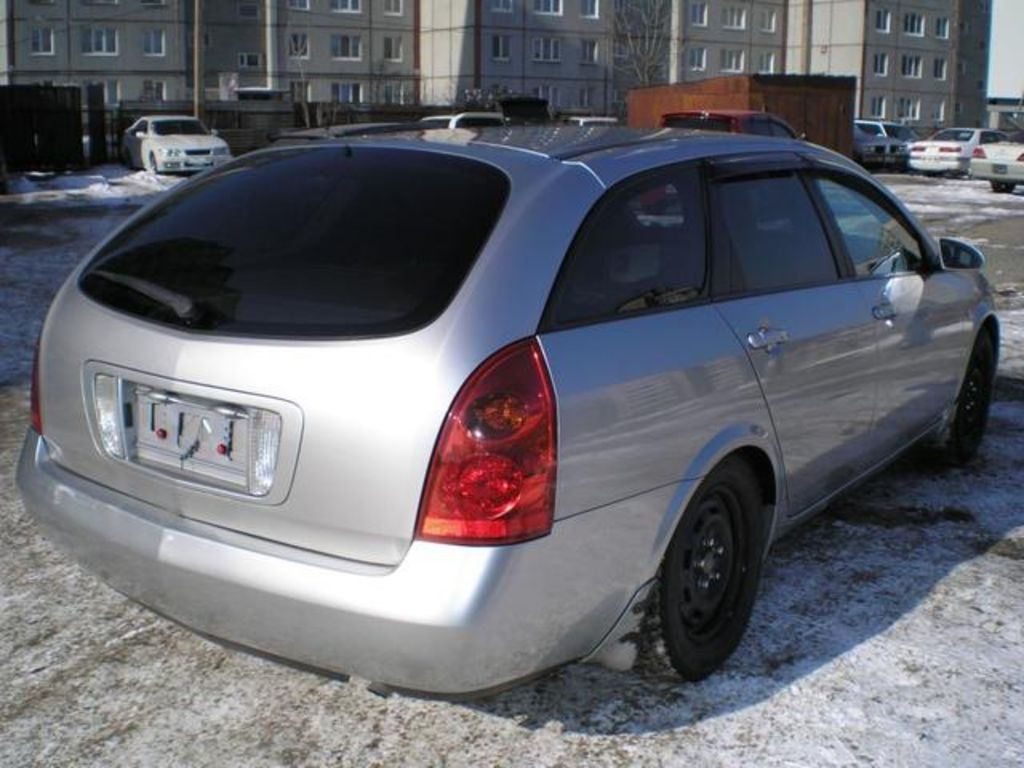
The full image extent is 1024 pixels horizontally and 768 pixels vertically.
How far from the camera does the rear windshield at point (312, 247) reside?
2838 mm

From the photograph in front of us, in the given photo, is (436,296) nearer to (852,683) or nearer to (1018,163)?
(852,683)

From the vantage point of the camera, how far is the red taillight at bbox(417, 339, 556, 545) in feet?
8.70

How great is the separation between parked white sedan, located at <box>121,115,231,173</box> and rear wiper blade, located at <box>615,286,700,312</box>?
80.1 feet

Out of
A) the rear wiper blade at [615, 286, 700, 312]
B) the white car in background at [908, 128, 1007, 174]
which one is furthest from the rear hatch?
the white car in background at [908, 128, 1007, 174]

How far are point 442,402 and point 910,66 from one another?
8159cm

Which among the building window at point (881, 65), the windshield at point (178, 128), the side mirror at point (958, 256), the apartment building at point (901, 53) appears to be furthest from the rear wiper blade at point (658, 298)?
the building window at point (881, 65)

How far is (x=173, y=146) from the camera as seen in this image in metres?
27.6

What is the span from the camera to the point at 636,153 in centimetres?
348

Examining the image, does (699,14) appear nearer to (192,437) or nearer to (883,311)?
(883,311)

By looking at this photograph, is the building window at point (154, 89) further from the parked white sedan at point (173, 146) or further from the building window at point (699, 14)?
the parked white sedan at point (173, 146)

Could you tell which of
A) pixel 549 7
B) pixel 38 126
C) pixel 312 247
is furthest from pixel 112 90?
pixel 312 247

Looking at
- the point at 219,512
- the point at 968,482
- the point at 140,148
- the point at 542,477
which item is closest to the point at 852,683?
the point at 542,477

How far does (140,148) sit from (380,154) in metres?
27.6

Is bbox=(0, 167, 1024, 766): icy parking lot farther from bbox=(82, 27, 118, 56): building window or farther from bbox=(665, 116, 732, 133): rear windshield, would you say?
bbox=(82, 27, 118, 56): building window
